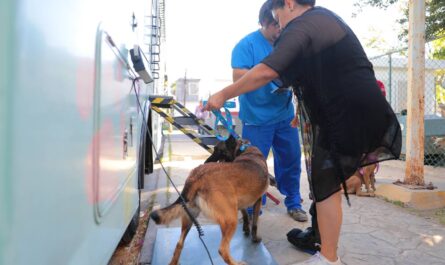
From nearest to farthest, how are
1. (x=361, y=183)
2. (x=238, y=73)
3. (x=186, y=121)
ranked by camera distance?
(x=238, y=73) → (x=186, y=121) → (x=361, y=183)

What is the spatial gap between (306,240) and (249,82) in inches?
65.6

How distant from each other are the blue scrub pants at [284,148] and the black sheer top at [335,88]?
1.62 m

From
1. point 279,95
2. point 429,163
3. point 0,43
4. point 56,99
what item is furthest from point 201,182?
point 429,163

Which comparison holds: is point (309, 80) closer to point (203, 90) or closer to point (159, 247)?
point (159, 247)

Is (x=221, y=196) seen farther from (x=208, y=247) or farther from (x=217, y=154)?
(x=217, y=154)

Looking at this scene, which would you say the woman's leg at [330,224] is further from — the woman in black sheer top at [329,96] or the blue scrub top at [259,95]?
the blue scrub top at [259,95]

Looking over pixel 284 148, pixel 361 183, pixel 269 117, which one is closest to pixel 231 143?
pixel 269 117

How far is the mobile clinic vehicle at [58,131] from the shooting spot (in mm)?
887

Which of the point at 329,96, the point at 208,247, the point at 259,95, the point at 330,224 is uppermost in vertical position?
the point at 259,95

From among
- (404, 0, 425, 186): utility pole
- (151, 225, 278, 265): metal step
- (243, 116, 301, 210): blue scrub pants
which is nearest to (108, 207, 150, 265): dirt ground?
(151, 225, 278, 265): metal step

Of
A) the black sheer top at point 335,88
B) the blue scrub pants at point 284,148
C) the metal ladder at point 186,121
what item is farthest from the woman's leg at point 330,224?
the metal ladder at point 186,121

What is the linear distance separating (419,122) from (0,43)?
16.8 feet

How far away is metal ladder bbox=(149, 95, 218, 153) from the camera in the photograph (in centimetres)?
415

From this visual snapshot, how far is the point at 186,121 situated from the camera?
4.27m
